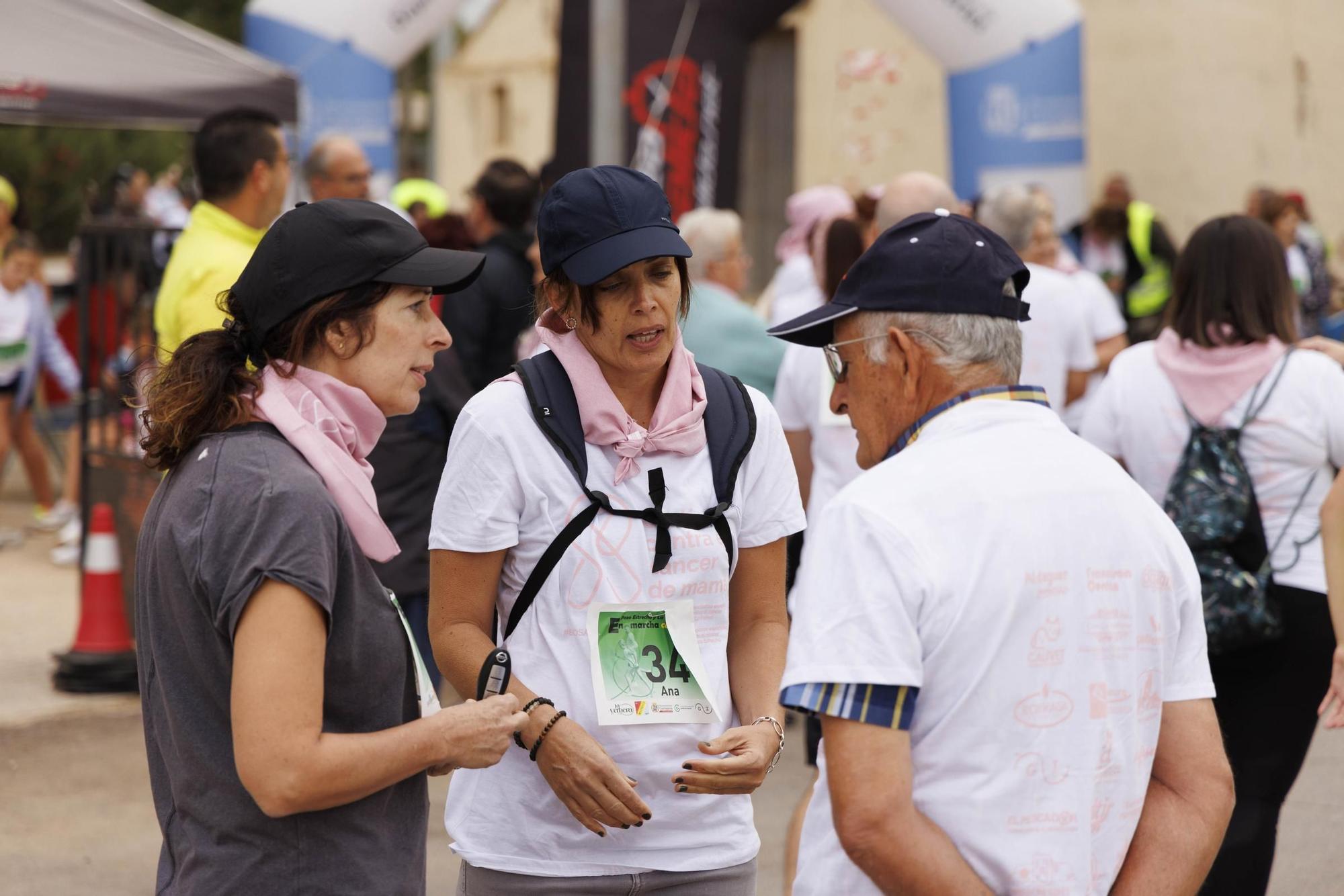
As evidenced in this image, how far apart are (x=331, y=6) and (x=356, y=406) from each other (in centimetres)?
872

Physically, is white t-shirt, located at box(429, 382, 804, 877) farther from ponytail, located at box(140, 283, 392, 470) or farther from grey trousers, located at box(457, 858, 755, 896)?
ponytail, located at box(140, 283, 392, 470)

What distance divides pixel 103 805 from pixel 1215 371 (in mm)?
3939

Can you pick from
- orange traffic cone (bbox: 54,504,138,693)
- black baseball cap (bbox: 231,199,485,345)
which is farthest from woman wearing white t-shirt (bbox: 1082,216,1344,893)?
orange traffic cone (bbox: 54,504,138,693)

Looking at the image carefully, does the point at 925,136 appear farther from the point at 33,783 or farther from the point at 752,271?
the point at 33,783

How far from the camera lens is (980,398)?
1.98 m

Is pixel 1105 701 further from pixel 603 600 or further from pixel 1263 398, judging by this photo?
pixel 1263 398

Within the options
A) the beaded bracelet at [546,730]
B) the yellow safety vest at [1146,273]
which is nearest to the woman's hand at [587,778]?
the beaded bracelet at [546,730]

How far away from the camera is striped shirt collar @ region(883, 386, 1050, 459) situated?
6.49 ft

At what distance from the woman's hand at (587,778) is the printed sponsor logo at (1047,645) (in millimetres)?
785

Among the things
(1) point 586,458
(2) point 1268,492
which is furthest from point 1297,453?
(1) point 586,458

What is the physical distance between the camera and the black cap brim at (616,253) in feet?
8.29

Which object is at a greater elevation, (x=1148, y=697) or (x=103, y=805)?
(x=1148, y=697)

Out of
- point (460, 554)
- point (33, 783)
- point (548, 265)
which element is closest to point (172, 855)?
point (460, 554)

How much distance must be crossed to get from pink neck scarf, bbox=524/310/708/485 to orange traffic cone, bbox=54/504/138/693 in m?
4.39
